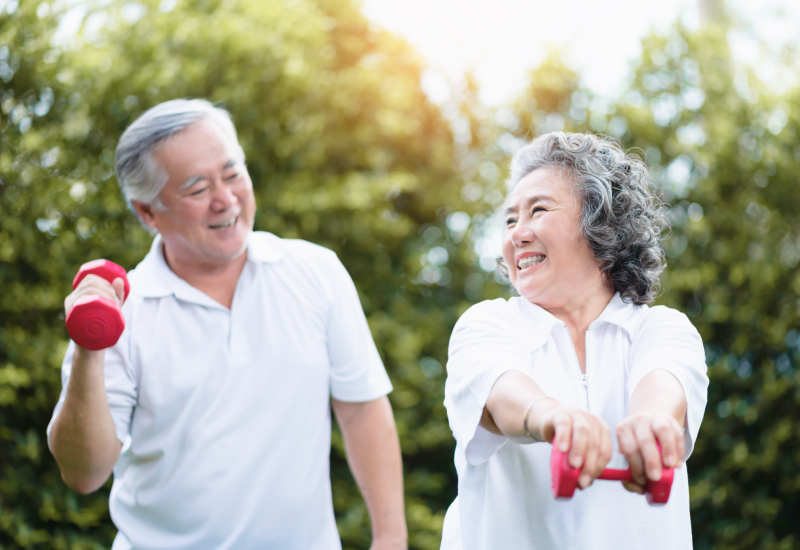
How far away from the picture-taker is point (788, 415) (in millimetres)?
3898

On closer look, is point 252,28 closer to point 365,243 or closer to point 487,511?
point 365,243

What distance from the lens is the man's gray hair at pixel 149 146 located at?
2.22 meters

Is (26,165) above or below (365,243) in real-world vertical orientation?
above

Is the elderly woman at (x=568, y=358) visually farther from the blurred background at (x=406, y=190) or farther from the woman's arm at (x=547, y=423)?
the blurred background at (x=406, y=190)

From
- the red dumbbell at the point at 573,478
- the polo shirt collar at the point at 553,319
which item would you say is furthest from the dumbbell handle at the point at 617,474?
the polo shirt collar at the point at 553,319

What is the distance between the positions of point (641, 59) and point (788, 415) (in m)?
2.40

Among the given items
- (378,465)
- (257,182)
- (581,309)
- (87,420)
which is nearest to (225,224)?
(87,420)

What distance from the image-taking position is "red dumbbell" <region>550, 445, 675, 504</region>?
3.59ft

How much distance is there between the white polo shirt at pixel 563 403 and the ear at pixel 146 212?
50.7 inches

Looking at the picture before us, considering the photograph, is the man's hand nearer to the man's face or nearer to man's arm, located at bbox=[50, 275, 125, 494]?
man's arm, located at bbox=[50, 275, 125, 494]

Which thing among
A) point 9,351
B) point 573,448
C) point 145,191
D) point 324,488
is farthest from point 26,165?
point 573,448

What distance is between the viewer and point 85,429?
1.96m

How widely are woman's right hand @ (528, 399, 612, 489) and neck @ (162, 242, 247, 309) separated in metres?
1.45

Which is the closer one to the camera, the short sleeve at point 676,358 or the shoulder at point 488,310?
the short sleeve at point 676,358
